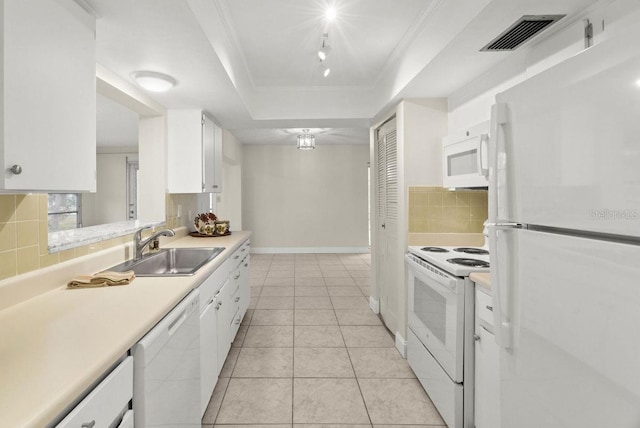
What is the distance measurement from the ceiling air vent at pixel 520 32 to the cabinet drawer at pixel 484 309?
1331 millimetres

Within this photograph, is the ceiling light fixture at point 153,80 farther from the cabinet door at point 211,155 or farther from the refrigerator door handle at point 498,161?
the refrigerator door handle at point 498,161

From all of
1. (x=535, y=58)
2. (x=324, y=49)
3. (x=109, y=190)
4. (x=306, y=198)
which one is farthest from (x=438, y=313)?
(x=109, y=190)

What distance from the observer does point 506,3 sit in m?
1.44

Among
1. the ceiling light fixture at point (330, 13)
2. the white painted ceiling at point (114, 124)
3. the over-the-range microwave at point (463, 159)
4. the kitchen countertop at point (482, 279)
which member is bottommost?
the kitchen countertop at point (482, 279)

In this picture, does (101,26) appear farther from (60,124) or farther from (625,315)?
(625,315)

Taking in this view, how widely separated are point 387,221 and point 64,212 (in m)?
6.90

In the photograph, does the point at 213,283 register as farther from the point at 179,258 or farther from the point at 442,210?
the point at 442,210

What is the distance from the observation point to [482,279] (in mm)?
1652

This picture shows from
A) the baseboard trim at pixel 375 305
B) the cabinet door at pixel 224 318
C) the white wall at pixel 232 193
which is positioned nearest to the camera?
the cabinet door at pixel 224 318

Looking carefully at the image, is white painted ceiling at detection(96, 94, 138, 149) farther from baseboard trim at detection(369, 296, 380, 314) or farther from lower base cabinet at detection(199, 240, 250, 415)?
baseboard trim at detection(369, 296, 380, 314)

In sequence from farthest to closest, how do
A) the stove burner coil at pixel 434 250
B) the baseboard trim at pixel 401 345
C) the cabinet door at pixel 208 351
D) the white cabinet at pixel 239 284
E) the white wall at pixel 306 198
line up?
the white wall at pixel 306 198
the white cabinet at pixel 239 284
the baseboard trim at pixel 401 345
the stove burner coil at pixel 434 250
the cabinet door at pixel 208 351

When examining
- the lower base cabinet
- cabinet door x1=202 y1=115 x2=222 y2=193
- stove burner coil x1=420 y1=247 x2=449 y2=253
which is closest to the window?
cabinet door x1=202 y1=115 x2=222 y2=193

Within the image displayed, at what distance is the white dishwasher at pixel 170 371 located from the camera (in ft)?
3.61

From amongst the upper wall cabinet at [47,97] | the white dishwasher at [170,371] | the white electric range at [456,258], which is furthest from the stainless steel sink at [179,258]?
the white electric range at [456,258]
